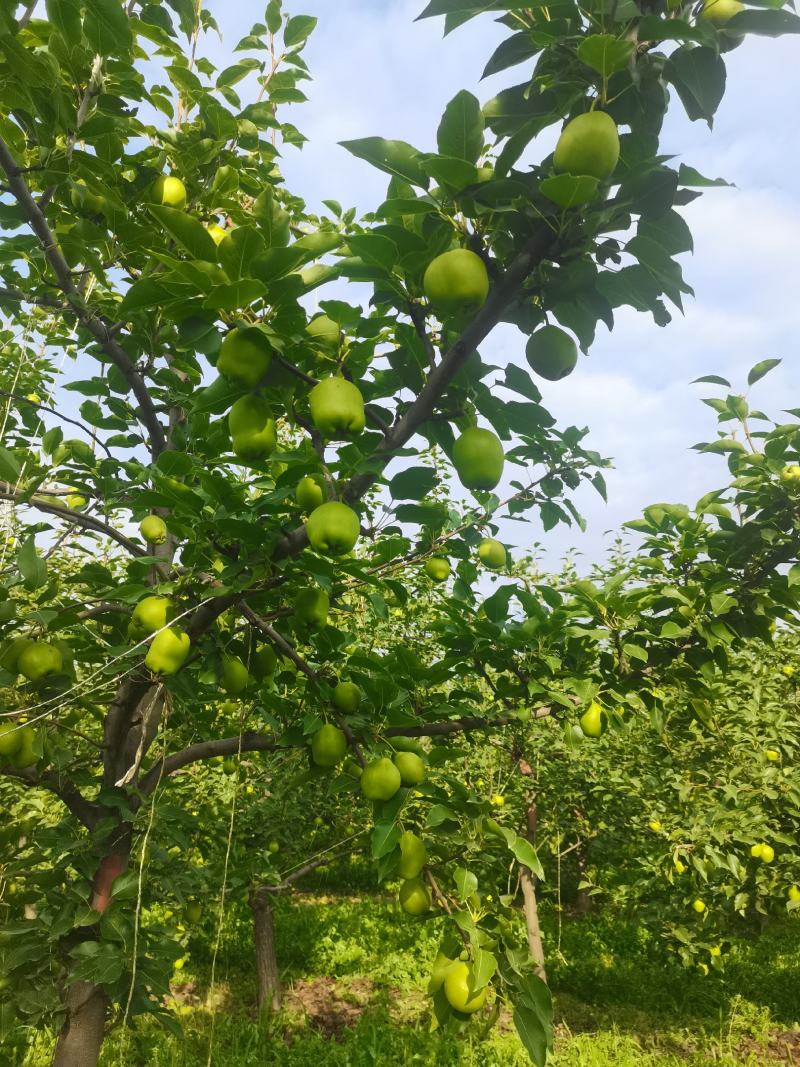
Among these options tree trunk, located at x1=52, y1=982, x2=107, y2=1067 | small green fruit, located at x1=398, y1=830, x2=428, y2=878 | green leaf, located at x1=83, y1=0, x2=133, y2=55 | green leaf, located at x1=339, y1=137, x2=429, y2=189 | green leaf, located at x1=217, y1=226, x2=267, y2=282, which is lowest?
tree trunk, located at x1=52, y1=982, x2=107, y2=1067

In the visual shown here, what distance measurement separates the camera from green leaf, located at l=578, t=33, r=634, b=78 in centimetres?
83

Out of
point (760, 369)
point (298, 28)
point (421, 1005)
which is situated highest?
point (298, 28)

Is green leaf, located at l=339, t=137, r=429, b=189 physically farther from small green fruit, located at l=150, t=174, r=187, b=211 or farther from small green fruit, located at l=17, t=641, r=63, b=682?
small green fruit, located at l=17, t=641, r=63, b=682

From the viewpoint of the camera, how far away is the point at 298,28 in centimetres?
232

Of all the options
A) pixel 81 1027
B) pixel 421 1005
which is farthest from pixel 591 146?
pixel 421 1005

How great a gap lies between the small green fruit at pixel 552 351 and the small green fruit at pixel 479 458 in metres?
0.15

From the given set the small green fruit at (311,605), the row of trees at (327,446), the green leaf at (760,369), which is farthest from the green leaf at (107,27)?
the green leaf at (760,369)

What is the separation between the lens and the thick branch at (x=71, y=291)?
1411 mm

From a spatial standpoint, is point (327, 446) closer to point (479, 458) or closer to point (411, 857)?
point (479, 458)

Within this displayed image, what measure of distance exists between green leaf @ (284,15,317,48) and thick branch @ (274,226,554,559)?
195 cm

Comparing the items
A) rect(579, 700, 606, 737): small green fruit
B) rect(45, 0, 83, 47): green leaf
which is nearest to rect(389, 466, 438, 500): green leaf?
rect(579, 700, 606, 737): small green fruit

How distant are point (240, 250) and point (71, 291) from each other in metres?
0.97

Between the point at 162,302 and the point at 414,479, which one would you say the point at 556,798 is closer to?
the point at 414,479

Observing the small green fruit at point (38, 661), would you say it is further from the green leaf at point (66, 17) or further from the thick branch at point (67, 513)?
the green leaf at point (66, 17)
